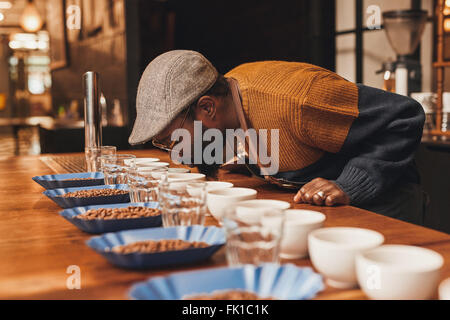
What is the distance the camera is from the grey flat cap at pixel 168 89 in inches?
60.9

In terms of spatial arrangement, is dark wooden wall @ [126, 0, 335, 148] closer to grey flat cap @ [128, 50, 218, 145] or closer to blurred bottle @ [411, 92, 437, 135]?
blurred bottle @ [411, 92, 437, 135]

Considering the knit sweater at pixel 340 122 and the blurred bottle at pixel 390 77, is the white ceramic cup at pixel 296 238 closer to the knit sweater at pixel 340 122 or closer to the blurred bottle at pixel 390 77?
the knit sweater at pixel 340 122

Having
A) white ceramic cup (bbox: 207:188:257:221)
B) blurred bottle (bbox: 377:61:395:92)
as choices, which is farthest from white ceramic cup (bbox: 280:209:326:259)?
blurred bottle (bbox: 377:61:395:92)

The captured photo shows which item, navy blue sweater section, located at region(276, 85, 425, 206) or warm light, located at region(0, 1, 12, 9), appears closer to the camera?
navy blue sweater section, located at region(276, 85, 425, 206)

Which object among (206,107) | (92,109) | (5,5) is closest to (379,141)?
(206,107)

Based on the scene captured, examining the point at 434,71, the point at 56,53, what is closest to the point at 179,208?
the point at 434,71

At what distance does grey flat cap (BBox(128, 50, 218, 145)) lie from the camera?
1.55 meters

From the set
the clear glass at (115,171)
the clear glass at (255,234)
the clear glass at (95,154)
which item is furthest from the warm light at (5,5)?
the clear glass at (255,234)

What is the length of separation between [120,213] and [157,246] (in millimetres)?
280

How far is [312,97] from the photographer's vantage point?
1.58 metres

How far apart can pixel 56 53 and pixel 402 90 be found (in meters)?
5.07

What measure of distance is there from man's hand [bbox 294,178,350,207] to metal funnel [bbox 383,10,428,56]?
2.58 metres

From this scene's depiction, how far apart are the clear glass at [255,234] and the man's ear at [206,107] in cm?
88

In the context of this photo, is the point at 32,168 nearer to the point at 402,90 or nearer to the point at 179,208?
the point at 179,208
